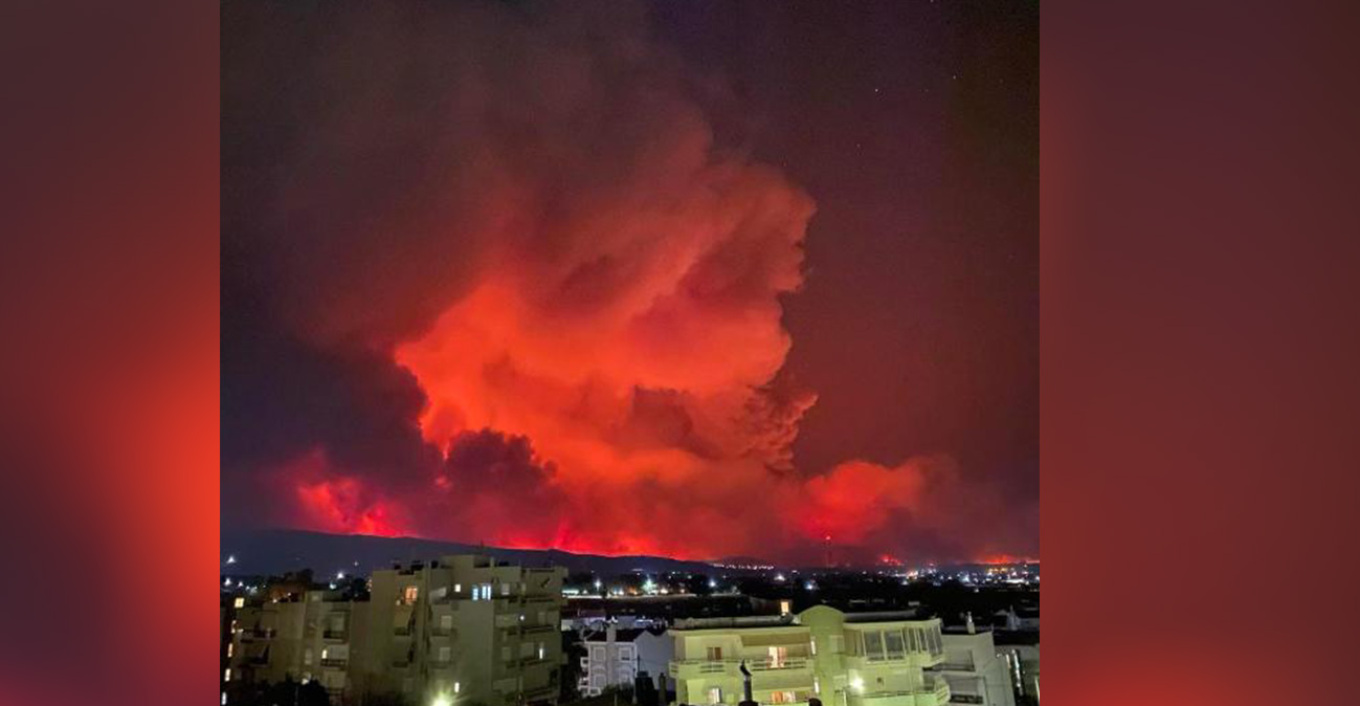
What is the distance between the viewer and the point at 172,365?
83.0 inches

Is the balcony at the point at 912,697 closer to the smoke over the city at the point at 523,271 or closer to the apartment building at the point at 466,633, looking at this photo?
the smoke over the city at the point at 523,271

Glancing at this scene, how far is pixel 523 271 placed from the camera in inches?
90.0

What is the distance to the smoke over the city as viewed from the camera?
7.38ft

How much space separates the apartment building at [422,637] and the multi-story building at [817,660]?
0.33 meters

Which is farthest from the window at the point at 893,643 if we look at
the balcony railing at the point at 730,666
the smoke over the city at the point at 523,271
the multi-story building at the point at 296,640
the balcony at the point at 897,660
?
the multi-story building at the point at 296,640

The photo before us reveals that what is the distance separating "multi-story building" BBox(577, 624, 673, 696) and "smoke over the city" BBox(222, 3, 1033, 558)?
0.20 meters

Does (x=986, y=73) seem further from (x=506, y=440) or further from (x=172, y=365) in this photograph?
(x=172, y=365)

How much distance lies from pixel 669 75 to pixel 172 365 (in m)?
1.24

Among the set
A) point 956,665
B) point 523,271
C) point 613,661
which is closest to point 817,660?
point 956,665

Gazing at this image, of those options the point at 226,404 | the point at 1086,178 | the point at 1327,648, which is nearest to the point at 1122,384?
the point at 1086,178

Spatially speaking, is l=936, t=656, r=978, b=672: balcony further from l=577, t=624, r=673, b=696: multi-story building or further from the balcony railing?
l=577, t=624, r=673, b=696: multi-story building

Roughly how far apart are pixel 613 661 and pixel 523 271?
89cm

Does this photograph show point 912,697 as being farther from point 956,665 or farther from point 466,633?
point 466,633

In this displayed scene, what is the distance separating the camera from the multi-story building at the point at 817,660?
2.22m
